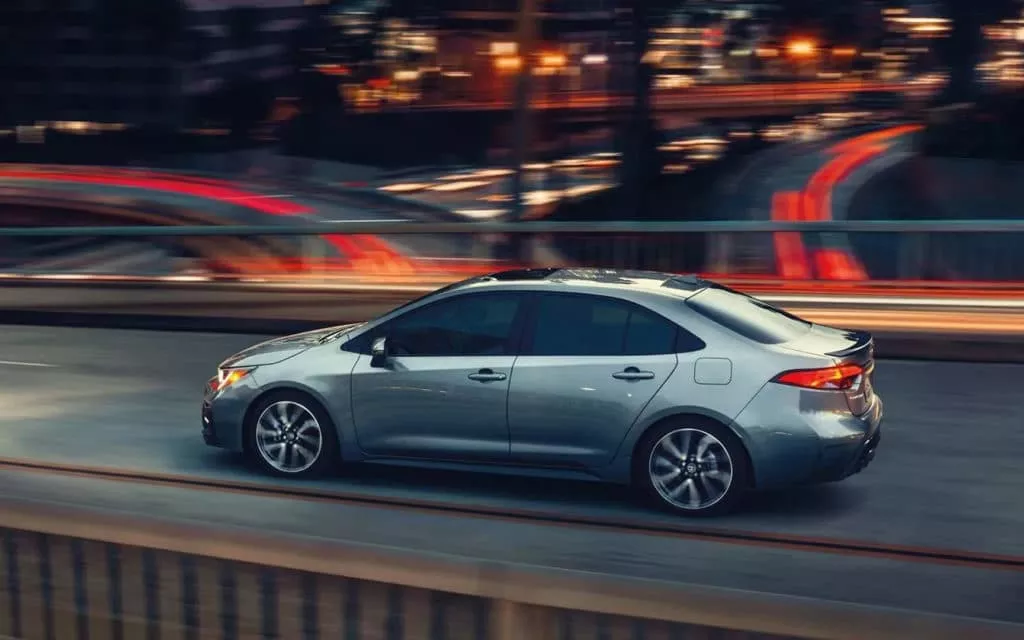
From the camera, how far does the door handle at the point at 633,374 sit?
7789mm

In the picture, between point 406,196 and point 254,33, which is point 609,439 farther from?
point 254,33

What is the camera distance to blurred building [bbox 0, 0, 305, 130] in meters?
32.3

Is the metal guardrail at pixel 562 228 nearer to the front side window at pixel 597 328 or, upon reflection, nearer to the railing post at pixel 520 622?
the front side window at pixel 597 328

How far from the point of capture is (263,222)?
100ft

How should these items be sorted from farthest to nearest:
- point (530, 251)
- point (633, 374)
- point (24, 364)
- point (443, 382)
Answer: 1. point (530, 251)
2. point (24, 364)
3. point (443, 382)
4. point (633, 374)

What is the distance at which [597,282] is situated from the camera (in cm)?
833

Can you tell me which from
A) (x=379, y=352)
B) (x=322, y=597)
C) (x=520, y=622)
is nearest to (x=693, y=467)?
(x=379, y=352)

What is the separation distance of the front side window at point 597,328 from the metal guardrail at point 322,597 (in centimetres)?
475

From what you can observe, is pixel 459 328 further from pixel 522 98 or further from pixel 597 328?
pixel 522 98

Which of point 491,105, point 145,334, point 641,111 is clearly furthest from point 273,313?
point 641,111

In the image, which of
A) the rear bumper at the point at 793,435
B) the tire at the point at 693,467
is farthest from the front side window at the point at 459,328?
the rear bumper at the point at 793,435

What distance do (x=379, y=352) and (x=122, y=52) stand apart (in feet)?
89.2

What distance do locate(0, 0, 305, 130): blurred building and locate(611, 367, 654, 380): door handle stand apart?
83.8 ft

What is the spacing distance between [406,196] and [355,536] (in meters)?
25.7
